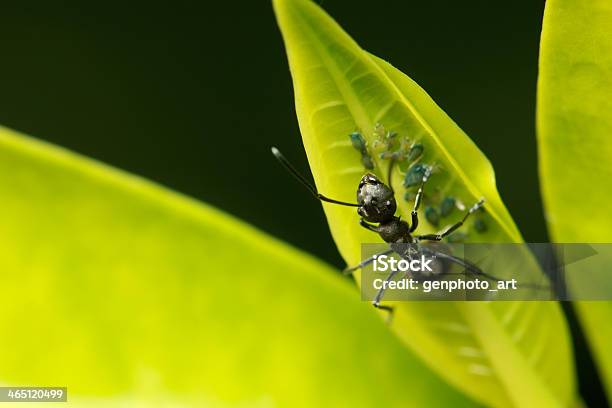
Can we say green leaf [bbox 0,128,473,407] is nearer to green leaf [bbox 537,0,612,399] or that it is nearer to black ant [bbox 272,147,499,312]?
black ant [bbox 272,147,499,312]

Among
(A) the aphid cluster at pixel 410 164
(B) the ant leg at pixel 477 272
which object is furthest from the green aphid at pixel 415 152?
(B) the ant leg at pixel 477 272

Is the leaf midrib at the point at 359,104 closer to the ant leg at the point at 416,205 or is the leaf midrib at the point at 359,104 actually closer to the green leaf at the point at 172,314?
the ant leg at the point at 416,205

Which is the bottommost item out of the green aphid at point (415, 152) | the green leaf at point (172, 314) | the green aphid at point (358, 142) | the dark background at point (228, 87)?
the green leaf at point (172, 314)

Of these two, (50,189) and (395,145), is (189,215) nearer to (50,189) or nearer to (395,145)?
(50,189)

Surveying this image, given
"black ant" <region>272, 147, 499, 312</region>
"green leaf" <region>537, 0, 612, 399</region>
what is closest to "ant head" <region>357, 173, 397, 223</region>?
"black ant" <region>272, 147, 499, 312</region>

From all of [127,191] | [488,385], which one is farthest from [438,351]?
[127,191]

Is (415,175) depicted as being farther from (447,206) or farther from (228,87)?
(228,87)
